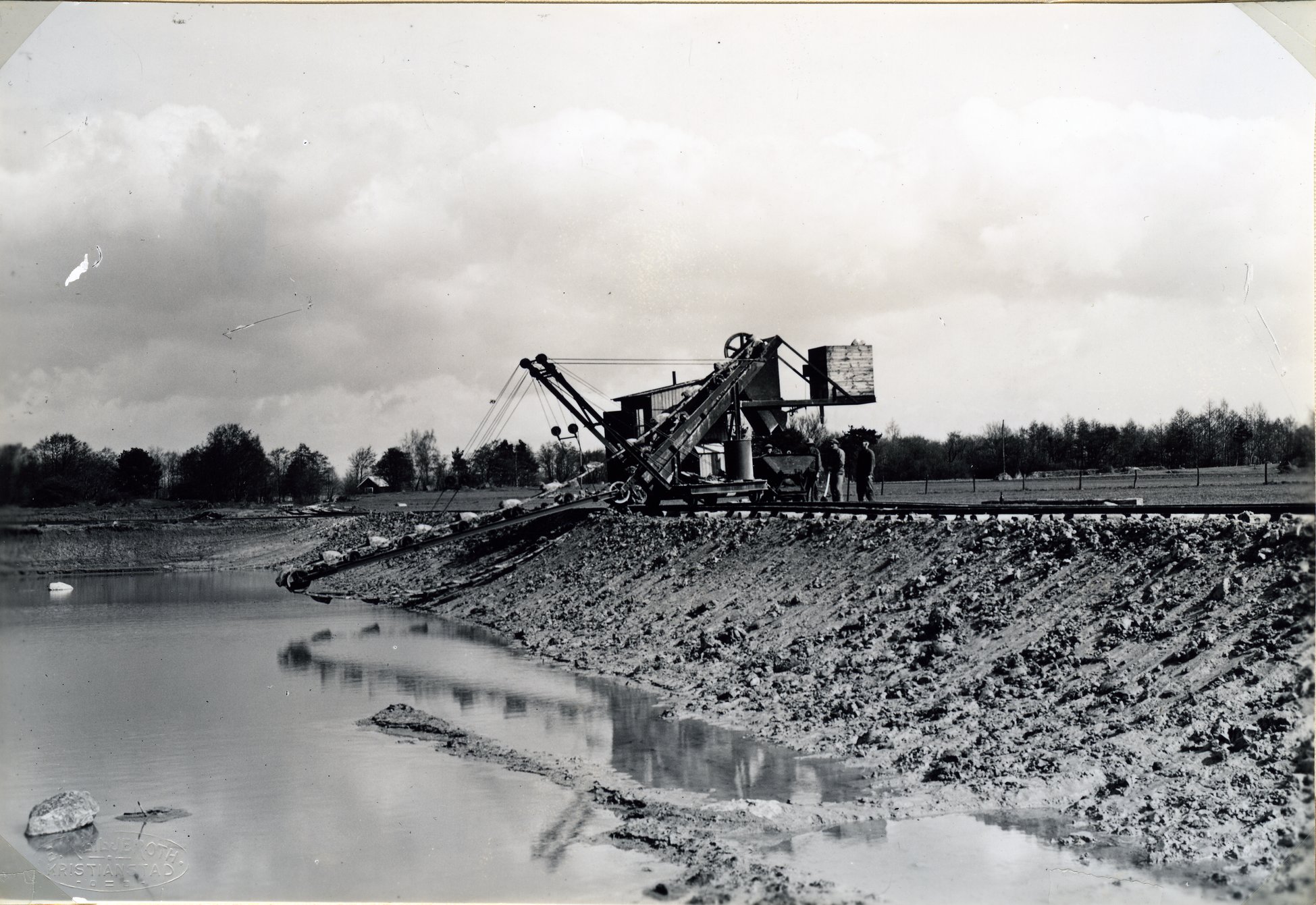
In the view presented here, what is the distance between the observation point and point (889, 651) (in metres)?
15.0

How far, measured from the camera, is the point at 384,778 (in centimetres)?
1231

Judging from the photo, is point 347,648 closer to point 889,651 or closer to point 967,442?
point 889,651

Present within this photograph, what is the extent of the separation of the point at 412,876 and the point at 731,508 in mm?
17989

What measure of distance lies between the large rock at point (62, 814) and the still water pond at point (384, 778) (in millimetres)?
205

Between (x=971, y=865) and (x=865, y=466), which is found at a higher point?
(x=865, y=466)

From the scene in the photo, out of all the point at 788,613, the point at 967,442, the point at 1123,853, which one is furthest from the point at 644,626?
the point at 967,442

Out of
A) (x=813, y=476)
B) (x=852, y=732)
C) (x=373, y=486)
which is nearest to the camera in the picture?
(x=852, y=732)

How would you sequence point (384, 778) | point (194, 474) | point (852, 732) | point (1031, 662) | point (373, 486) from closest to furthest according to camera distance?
point (384, 778) → point (852, 732) → point (1031, 662) → point (194, 474) → point (373, 486)

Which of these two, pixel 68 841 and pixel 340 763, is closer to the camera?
pixel 68 841

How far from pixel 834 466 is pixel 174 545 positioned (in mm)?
35725

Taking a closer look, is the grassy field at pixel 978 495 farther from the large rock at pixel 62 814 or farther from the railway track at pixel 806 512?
the large rock at pixel 62 814

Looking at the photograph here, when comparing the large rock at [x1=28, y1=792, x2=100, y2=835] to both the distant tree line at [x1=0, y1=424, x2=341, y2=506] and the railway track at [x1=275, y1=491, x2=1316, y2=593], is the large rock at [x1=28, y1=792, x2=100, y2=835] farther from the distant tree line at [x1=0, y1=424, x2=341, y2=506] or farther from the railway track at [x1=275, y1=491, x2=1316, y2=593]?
the distant tree line at [x1=0, y1=424, x2=341, y2=506]

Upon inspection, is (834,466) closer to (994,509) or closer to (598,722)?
(994,509)

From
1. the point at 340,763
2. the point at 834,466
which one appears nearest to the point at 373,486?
the point at 834,466
